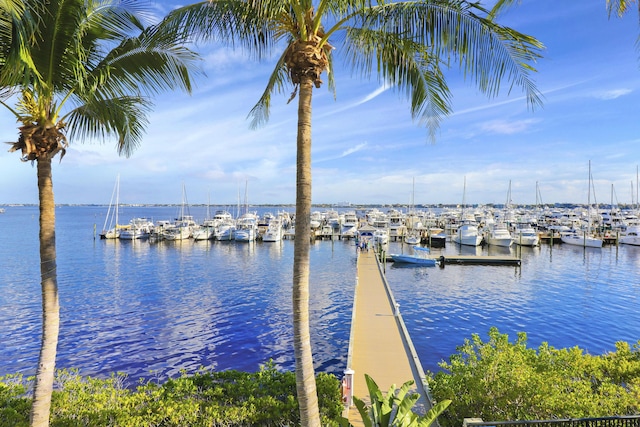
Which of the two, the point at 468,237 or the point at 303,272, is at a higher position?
the point at 303,272

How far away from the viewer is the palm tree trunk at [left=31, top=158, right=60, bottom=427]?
638cm

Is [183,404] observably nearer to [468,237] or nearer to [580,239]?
[468,237]

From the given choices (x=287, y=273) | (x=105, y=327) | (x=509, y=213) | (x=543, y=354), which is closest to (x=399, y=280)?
(x=287, y=273)

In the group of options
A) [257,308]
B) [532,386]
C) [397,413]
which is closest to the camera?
[397,413]

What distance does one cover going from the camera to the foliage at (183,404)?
747 cm

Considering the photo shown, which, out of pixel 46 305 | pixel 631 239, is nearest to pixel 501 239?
pixel 631 239

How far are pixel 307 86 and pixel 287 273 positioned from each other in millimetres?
36161

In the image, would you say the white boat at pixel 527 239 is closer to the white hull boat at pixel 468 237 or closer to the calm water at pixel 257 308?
the white hull boat at pixel 468 237

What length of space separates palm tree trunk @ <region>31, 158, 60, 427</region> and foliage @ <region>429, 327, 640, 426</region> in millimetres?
7880

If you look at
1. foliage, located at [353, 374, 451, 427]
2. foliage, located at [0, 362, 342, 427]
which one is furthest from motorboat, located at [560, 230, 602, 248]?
foliage, located at [353, 374, 451, 427]

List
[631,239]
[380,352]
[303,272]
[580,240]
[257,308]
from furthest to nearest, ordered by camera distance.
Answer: [631,239]
[580,240]
[257,308]
[380,352]
[303,272]

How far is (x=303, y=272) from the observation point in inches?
221

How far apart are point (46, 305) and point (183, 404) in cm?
324

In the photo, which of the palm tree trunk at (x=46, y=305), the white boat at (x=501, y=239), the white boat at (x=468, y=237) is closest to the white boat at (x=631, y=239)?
the white boat at (x=501, y=239)
